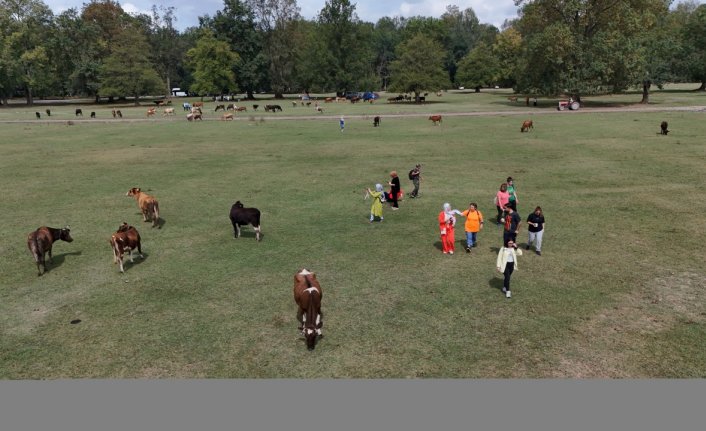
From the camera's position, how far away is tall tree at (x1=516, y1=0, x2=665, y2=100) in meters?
54.2

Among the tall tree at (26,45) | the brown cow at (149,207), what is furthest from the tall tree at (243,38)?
the brown cow at (149,207)

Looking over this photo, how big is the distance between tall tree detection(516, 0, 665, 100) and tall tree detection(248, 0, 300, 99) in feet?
189

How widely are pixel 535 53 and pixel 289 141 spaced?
129ft

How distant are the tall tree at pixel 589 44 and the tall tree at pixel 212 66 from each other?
56.4m

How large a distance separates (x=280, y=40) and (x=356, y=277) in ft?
333

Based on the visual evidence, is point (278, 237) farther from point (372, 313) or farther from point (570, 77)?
point (570, 77)

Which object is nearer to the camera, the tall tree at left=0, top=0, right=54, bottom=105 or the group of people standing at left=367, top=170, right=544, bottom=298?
the group of people standing at left=367, top=170, right=544, bottom=298

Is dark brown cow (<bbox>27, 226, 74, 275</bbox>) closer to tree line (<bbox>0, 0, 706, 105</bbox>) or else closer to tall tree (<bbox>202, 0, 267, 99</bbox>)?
tree line (<bbox>0, 0, 706, 105</bbox>)

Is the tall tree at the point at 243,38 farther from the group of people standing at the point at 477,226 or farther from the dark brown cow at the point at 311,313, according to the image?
the dark brown cow at the point at 311,313

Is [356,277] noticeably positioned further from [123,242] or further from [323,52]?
[323,52]

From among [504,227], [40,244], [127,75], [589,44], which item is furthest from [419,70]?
[40,244]

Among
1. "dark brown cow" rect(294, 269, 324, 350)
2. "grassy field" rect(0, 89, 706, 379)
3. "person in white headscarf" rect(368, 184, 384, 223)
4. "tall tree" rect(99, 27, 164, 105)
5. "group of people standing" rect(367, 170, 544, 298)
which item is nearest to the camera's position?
"grassy field" rect(0, 89, 706, 379)

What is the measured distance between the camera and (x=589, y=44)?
186 ft

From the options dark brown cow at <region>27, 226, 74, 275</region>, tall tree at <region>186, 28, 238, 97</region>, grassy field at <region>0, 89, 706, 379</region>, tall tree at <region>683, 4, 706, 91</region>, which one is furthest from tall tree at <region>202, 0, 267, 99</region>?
dark brown cow at <region>27, 226, 74, 275</region>
